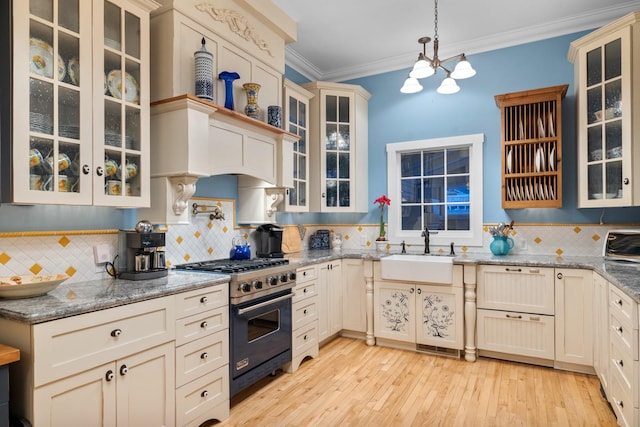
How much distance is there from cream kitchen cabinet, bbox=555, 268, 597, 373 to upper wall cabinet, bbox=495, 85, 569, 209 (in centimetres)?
68

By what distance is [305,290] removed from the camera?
3.31 m

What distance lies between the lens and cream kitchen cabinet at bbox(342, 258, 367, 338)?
3.88m

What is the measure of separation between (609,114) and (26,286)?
3.96 m

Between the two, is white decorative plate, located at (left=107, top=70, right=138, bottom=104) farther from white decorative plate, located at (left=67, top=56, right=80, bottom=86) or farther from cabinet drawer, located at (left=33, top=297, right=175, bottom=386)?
cabinet drawer, located at (left=33, top=297, right=175, bottom=386)

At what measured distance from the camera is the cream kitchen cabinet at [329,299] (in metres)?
3.57

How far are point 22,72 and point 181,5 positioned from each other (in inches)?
43.2

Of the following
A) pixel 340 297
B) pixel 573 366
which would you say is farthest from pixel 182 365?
pixel 573 366

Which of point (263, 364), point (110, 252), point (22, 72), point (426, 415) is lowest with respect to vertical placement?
point (426, 415)

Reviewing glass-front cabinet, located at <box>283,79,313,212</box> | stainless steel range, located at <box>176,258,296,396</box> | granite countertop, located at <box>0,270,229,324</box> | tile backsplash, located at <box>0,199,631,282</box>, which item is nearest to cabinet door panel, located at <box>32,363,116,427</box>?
granite countertop, located at <box>0,270,229,324</box>

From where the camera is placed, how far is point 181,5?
8.05ft

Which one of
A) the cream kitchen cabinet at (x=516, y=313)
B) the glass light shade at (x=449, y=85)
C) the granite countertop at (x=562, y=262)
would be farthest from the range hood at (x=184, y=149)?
the cream kitchen cabinet at (x=516, y=313)

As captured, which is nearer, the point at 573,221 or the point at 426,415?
the point at 426,415

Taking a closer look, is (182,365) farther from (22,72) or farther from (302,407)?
(22,72)

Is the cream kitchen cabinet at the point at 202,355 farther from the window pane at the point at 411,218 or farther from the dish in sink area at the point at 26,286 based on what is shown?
the window pane at the point at 411,218
